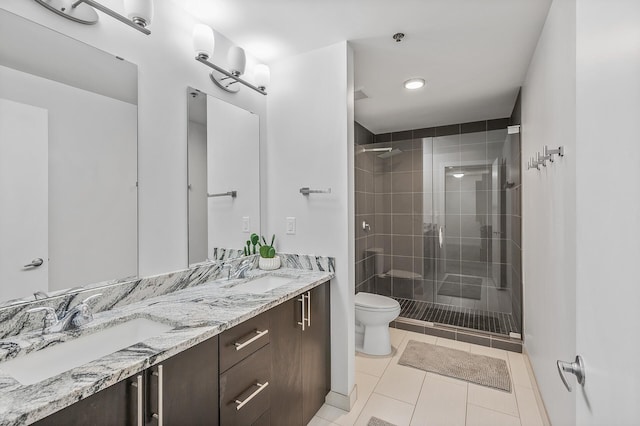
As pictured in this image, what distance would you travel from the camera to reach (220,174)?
1.99m

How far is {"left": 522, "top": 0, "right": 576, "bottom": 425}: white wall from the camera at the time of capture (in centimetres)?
128

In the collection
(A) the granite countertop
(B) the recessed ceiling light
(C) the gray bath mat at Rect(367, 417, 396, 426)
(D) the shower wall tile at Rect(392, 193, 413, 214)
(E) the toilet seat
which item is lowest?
(C) the gray bath mat at Rect(367, 417, 396, 426)

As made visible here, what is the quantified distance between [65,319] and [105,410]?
0.47m

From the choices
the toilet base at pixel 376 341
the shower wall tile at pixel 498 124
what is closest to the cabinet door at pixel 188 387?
the toilet base at pixel 376 341

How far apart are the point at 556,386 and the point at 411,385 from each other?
94cm

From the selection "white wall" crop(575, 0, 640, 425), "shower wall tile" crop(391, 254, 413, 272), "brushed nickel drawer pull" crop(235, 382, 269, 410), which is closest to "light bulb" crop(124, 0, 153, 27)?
"white wall" crop(575, 0, 640, 425)

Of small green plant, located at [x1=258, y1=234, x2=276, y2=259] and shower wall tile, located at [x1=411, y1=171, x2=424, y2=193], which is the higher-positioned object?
shower wall tile, located at [x1=411, y1=171, x2=424, y2=193]

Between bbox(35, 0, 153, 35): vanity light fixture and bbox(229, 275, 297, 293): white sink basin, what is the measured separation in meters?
1.43

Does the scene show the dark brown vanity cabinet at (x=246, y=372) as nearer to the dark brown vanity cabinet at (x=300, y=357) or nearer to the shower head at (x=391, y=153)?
the dark brown vanity cabinet at (x=300, y=357)

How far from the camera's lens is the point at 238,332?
1.26 m

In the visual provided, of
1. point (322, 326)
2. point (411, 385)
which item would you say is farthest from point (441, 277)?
point (322, 326)

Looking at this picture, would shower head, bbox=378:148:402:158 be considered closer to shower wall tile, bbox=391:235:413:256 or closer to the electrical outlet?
shower wall tile, bbox=391:235:413:256

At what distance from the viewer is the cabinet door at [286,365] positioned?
1.49m

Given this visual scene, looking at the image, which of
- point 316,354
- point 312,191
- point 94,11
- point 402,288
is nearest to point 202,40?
point 94,11
